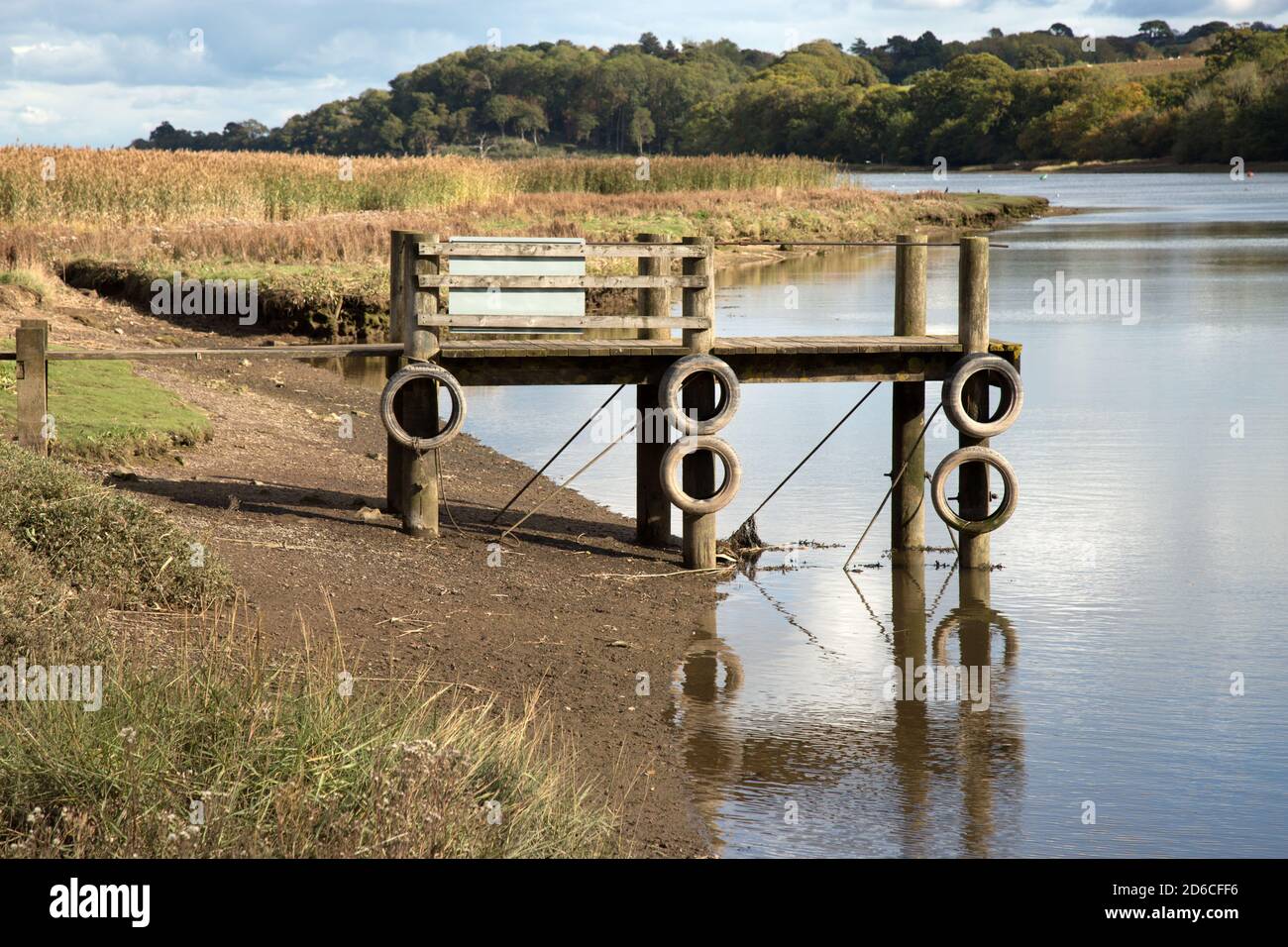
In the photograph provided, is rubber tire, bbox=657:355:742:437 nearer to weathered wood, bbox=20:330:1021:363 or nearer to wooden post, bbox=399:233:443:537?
weathered wood, bbox=20:330:1021:363

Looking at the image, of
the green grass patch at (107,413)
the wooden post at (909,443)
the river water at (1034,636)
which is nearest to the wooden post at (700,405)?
the river water at (1034,636)

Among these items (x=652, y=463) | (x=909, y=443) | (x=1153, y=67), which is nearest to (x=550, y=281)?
(x=652, y=463)

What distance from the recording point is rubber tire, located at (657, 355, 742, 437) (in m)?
13.6

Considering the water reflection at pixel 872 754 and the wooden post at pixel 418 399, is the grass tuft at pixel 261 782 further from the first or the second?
the wooden post at pixel 418 399

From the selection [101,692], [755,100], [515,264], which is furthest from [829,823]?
[755,100]

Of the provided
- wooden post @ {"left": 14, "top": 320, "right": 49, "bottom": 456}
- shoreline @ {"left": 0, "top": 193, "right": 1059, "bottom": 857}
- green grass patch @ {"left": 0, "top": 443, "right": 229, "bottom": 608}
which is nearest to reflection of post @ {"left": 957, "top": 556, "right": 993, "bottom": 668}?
shoreline @ {"left": 0, "top": 193, "right": 1059, "bottom": 857}

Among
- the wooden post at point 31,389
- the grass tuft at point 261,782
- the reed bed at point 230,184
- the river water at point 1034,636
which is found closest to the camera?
the grass tuft at point 261,782

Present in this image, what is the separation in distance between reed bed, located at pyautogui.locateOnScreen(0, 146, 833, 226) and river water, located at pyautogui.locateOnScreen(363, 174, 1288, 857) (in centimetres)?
1157

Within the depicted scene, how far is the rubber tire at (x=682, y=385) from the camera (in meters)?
13.6

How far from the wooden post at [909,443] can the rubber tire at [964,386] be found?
59cm

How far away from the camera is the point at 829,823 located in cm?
820

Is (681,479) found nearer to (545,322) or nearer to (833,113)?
(545,322)

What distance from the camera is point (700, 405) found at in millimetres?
14141

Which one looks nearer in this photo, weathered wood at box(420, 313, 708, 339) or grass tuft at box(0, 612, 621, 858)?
grass tuft at box(0, 612, 621, 858)
